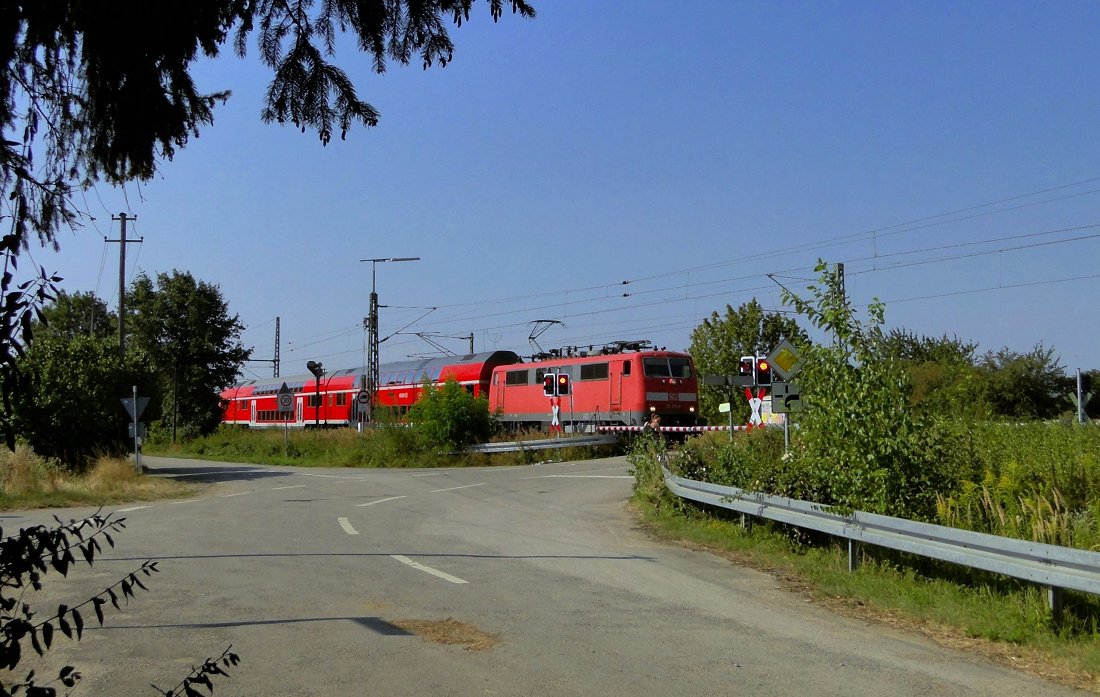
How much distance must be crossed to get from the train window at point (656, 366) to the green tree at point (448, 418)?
20.5 feet

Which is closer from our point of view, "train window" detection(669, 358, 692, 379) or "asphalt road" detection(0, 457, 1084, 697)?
"asphalt road" detection(0, 457, 1084, 697)

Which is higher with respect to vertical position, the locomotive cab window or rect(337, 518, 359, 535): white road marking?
the locomotive cab window

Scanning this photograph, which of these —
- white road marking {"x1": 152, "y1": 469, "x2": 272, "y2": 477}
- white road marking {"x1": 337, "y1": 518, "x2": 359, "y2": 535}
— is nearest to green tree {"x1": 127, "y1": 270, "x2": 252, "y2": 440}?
white road marking {"x1": 152, "y1": 469, "x2": 272, "y2": 477}

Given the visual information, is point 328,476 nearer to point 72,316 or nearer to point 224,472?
point 224,472

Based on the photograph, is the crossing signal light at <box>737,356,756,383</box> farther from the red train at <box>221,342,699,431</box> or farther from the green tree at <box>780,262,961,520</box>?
the red train at <box>221,342,699,431</box>

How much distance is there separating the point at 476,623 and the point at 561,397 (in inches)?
1236

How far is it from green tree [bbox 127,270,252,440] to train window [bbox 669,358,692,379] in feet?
80.7

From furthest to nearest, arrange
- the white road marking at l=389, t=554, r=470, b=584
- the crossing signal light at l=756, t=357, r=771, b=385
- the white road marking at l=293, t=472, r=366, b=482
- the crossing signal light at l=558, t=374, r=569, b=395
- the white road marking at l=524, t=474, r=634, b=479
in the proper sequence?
1. the crossing signal light at l=558, t=374, r=569, b=395
2. the white road marking at l=293, t=472, r=366, b=482
3. the white road marking at l=524, t=474, r=634, b=479
4. the crossing signal light at l=756, t=357, r=771, b=385
5. the white road marking at l=389, t=554, r=470, b=584

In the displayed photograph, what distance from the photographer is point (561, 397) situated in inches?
1534

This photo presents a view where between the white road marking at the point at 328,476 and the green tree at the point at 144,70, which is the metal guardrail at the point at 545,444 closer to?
the white road marking at the point at 328,476

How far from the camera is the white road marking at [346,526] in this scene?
1381 centimetres

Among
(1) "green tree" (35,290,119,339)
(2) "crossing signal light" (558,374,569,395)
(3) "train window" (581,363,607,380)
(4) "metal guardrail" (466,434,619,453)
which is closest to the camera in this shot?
(1) "green tree" (35,290,119,339)

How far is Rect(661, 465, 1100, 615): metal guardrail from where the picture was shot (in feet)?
22.5

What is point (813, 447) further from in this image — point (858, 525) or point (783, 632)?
point (783, 632)
